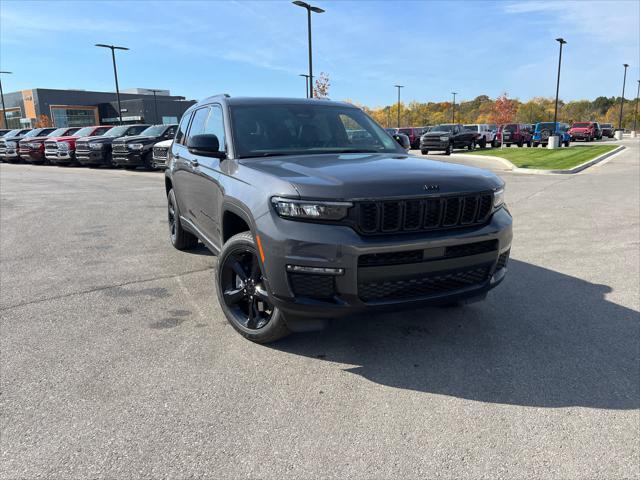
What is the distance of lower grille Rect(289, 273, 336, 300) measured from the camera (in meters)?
2.99

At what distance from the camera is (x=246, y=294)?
12.1 ft

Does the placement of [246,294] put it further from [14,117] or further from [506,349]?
[14,117]

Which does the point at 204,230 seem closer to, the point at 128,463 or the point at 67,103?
the point at 128,463

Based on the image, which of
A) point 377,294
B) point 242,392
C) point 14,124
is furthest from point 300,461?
point 14,124

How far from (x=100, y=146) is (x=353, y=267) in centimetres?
2158

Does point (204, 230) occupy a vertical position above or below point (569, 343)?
above

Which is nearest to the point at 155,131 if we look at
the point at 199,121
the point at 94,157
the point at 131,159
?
the point at 131,159

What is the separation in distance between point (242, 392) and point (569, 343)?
2442 millimetres

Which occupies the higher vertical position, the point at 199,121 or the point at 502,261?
the point at 199,121

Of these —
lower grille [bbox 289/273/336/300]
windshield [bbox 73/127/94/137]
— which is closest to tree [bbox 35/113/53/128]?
windshield [bbox 73/127/94/137]

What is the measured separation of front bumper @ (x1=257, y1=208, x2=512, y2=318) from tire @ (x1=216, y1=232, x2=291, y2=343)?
291 mm

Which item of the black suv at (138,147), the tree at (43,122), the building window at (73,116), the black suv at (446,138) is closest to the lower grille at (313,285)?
the black suv at (138,147)

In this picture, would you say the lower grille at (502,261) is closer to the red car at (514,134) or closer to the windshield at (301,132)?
the windshield at (301,132)

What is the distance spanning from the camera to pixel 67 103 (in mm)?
90438
